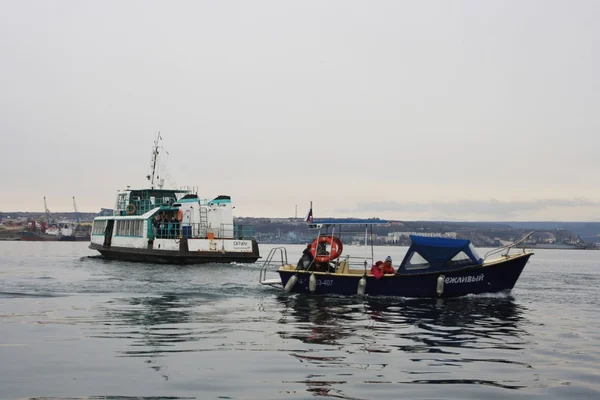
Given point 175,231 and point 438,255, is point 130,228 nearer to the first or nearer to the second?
point 175,231

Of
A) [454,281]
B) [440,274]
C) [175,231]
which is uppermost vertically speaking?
[175,231]

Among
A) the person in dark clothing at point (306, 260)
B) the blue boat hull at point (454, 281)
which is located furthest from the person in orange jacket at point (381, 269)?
the person in dark clothing at point (306, 260)

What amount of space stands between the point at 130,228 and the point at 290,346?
4532cm

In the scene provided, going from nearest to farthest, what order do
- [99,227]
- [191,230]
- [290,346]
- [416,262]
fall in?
[290,346] → [416,262] → [191,230] → [99,227]

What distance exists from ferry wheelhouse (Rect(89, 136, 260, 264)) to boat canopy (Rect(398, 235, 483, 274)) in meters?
26.0

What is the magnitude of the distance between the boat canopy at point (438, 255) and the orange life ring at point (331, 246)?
3.38 m

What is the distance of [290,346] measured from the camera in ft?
56.9

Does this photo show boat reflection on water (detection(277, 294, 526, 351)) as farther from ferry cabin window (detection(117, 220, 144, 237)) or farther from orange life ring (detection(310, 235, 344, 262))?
ferry cabin window (detection(117, 220, 144, 237))

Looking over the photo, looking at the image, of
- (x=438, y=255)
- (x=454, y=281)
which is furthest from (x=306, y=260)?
(x=454, y=281)

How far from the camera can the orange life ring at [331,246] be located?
31.4 meters

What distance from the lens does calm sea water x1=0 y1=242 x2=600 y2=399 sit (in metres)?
12.7

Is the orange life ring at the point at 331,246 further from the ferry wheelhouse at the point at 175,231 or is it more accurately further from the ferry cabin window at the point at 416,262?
the ferry wheelhouse at the point at 175,231

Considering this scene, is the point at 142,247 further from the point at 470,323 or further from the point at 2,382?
the point at 2,382

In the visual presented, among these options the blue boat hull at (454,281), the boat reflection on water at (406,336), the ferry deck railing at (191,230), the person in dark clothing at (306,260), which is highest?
the ferry deck railing at (191,230)
